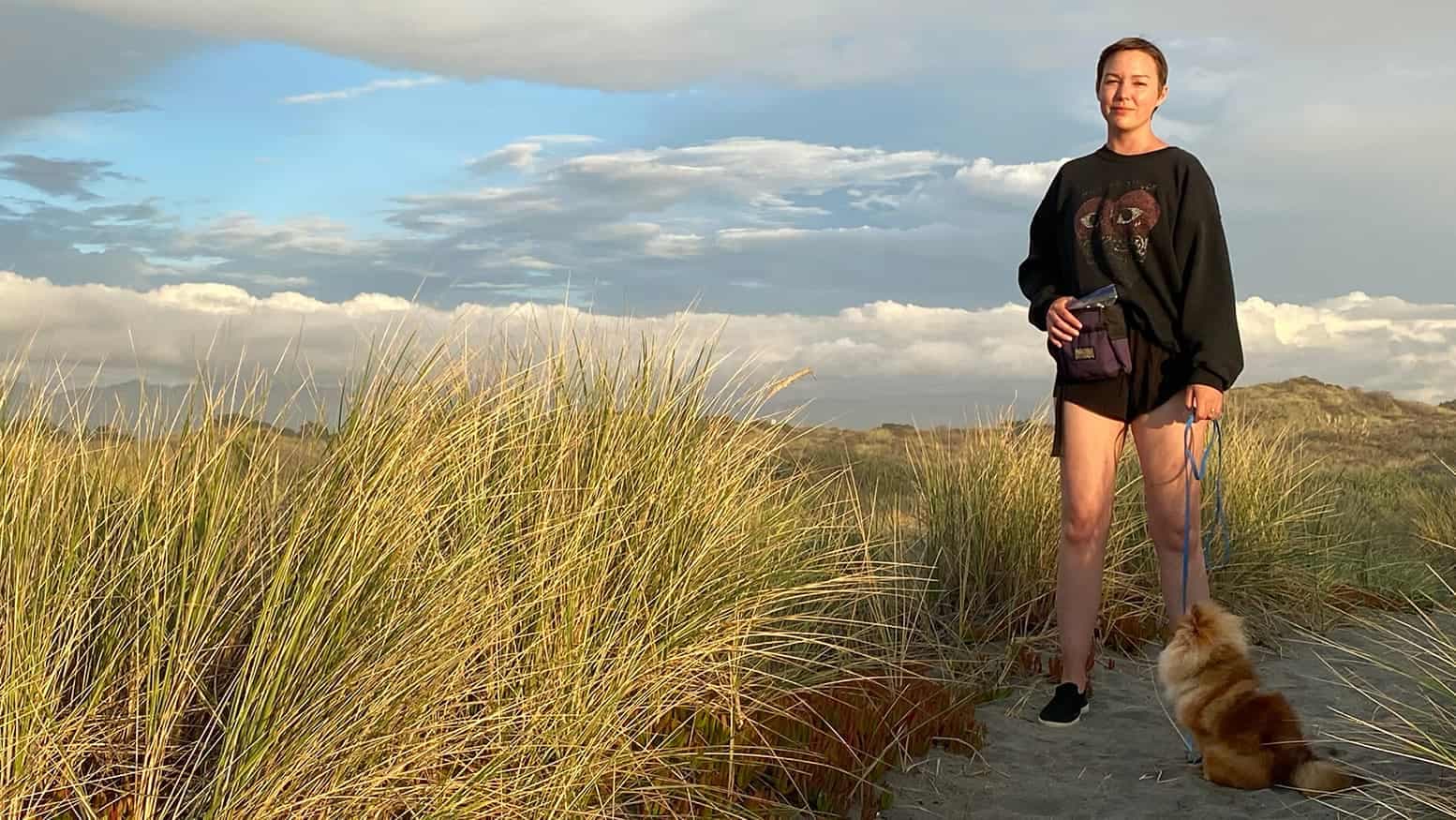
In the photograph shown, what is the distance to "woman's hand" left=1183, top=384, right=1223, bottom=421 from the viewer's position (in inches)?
179

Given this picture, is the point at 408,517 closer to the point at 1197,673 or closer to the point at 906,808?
the point at 906,808

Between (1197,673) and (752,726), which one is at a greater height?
(1197,673)

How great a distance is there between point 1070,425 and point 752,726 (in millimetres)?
1642

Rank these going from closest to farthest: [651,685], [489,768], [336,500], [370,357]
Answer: [489,768], [336,500], [651,685], [370,357]

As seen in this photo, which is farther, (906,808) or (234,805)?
(906,808)

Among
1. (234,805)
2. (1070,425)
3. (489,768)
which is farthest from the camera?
(1070,425)

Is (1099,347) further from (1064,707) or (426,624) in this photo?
(426,624)

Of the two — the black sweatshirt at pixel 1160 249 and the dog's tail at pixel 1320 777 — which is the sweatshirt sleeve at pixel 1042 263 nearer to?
the black sweatshirt at pixel 1160 249

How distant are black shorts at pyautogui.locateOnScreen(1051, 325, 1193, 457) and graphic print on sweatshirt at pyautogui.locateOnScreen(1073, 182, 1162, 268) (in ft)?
0.96

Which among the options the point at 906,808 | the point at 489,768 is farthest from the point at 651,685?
the point at 906,808

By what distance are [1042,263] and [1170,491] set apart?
1082 mm

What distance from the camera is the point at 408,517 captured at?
146 inches

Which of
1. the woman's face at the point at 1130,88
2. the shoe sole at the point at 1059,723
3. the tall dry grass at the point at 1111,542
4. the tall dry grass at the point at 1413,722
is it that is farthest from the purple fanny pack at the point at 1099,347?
the tall dry grass at the point at 1111,542

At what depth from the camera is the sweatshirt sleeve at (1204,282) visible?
4.61 metres
